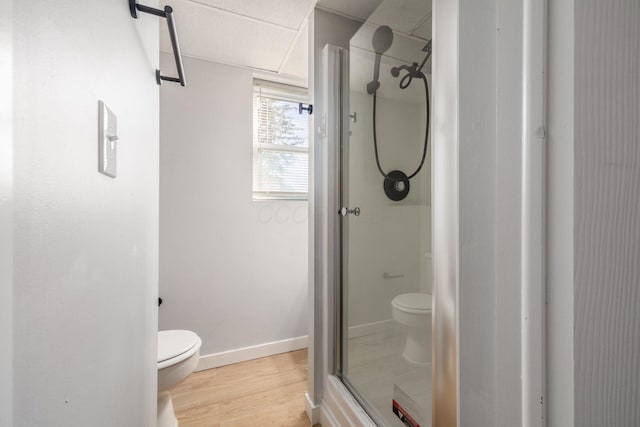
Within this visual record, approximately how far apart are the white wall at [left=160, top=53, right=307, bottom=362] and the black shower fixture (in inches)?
41.8

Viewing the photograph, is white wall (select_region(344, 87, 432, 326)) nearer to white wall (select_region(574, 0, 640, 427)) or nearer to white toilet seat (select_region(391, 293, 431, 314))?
white toilet seat (select_region(391, 293, 431, 314))

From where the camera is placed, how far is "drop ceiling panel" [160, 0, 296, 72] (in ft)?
4.88

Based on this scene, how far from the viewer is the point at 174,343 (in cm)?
137

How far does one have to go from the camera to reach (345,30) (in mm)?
1485

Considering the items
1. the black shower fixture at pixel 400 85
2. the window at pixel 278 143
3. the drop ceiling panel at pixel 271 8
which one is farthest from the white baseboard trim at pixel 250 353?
the drop ceiling panel at pixel 271 8

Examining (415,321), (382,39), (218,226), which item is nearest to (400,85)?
(382,39)

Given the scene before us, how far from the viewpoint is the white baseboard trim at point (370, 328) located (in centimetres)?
123

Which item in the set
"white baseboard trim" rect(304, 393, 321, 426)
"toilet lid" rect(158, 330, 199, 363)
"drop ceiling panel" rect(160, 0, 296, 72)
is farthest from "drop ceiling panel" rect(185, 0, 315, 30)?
"white baseboard trim" rect(304, 393, 321, 426)

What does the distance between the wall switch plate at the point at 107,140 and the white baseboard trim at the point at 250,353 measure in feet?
5.81

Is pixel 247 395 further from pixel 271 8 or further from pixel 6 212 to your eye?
pixel 271 8

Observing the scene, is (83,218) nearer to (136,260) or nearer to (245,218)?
(136,260)

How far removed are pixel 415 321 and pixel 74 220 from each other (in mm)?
1028

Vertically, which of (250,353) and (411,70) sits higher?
(411,70)

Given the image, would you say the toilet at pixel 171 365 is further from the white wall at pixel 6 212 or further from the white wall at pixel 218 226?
the white wall at pixel 6 212
